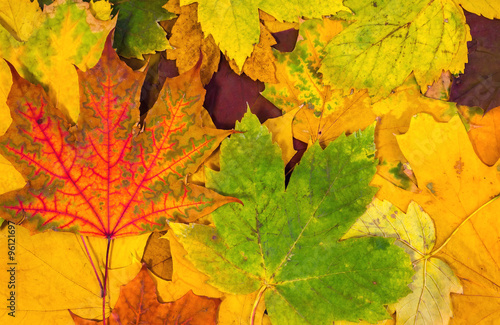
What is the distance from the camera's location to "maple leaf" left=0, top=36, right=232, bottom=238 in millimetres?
638

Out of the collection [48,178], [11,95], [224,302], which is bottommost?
[224,302]

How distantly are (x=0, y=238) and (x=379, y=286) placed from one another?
2.18 feet

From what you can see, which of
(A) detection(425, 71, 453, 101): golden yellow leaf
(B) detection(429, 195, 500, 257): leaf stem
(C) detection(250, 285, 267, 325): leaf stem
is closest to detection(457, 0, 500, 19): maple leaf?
(A) detection(425, 71, 453, 101): golden yellow leaf

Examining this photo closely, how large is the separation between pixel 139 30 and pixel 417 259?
0.67 m

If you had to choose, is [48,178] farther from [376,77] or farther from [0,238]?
[376,77]

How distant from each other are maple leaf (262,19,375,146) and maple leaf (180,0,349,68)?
4 centimetres

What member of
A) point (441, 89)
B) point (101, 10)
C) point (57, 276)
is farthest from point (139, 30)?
point (441, 89)

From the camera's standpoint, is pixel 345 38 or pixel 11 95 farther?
pixel 345 38

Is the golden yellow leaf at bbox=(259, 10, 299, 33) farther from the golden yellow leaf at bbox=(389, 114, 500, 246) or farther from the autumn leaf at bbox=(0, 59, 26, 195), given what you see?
the autumn leaf at bbox=(0, 59, 26, 195)

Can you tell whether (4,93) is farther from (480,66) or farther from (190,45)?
(480,66)

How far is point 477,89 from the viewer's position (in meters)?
0.78

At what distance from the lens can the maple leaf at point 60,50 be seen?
699mm

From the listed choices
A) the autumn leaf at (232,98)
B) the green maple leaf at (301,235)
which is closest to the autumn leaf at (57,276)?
the green maple leaf at (301,235)

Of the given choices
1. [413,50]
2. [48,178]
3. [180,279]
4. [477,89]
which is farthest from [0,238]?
[477,89]
